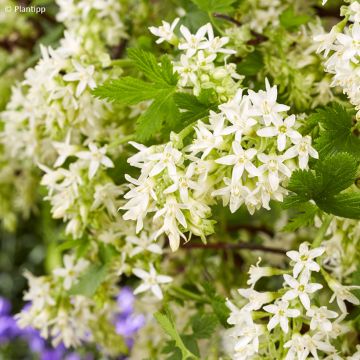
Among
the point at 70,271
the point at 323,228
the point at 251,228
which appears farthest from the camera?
the point at 251,228

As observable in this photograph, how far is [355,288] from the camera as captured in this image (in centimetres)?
70

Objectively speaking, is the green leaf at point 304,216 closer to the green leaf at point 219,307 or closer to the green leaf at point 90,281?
the green leaf at point 219,307

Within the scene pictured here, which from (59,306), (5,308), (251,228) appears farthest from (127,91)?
(5,308)

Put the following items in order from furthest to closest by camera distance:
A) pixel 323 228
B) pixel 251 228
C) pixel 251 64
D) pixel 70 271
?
pixel 251 228
pixel 70 271
pixel 251 64
pixel 323 228

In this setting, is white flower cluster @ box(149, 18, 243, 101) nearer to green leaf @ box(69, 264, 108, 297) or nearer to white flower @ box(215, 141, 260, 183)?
white flower @ box(215, 141, 260, 183)

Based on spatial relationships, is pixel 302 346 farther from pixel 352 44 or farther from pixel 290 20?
pixel 290 20

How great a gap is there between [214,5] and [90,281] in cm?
36

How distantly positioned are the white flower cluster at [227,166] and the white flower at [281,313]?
0.31 feet

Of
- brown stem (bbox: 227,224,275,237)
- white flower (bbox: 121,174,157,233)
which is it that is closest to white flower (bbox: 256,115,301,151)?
white flower (bbox: 121,174,157,233)

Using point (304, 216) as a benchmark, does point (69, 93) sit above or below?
above

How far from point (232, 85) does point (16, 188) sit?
747 mm

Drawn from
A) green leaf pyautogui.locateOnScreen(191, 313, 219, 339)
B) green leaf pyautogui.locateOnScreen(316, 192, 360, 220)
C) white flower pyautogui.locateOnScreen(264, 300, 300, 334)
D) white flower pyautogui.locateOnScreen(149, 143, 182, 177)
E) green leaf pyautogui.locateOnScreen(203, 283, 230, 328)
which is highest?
white flower pyautogui.locateOnScreen(149, 143, 182, 177)

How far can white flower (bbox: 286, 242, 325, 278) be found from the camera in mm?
625

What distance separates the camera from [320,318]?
0.64 metres
